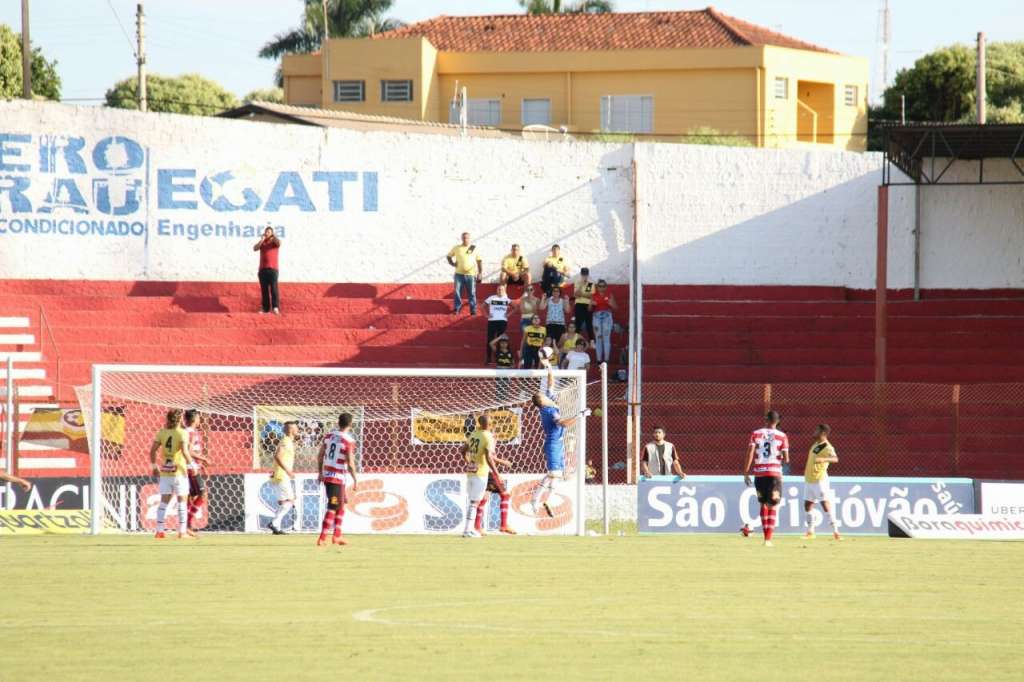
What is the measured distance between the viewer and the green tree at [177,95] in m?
71.2

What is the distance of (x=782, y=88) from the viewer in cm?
5731

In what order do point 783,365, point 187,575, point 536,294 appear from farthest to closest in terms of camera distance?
point 536,294, point 783,365, point 187,575

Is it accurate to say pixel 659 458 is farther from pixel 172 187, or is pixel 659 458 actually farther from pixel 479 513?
pixel 172 187

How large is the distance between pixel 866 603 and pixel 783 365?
16230 millimetres

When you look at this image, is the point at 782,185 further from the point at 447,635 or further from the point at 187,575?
the point at 447,635

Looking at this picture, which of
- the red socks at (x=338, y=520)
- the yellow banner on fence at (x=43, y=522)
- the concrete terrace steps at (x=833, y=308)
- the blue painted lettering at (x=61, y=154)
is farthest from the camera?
the blue painted lettering at (x=61, y=154)

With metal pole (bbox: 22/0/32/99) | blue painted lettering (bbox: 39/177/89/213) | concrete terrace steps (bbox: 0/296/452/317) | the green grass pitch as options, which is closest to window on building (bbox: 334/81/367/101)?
metal pole (bbox: 22/0/32/99)

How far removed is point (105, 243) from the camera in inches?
1266

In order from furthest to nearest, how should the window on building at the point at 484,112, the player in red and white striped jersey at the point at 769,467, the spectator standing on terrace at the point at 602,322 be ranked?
the window on building at the point at 484,112
the spectator standing on terrace at the point at 602,322
the player in red and white striped jersey at the point at 769,467

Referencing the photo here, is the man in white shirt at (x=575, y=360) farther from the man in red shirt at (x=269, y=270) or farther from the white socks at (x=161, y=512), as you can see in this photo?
the white socks at (x=161, y=512)

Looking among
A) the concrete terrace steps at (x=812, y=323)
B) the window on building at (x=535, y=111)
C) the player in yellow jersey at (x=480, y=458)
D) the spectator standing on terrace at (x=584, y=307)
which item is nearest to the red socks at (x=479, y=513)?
the player in yellow jersey at (x=480, y=458)

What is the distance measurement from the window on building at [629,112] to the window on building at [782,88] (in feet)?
15.6

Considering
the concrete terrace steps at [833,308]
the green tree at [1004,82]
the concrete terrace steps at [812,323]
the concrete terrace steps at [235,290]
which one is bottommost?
the concrete terrace steps at [812,323]

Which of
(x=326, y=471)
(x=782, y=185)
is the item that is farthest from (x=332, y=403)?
(x=782, y=185)
